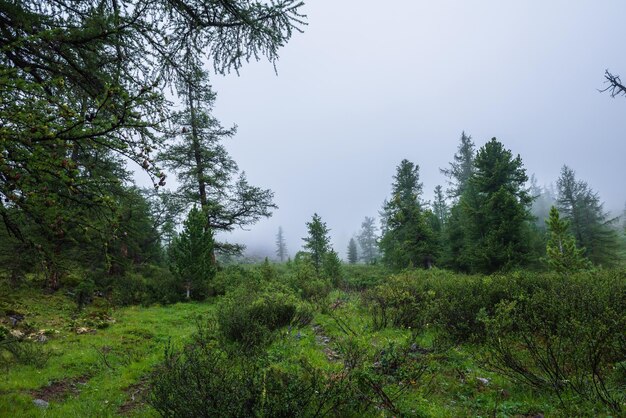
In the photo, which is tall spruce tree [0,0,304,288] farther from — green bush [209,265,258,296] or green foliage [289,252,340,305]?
green bush [209,265,258,296]

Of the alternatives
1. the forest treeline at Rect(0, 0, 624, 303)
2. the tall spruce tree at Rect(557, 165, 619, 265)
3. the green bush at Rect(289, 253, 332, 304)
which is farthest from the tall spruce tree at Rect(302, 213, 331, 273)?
the tall spruce tree at Rect(557, 165, 619, 265)

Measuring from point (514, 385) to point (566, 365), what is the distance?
961 mm

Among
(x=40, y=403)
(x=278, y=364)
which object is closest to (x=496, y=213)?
(x=278, y=364)

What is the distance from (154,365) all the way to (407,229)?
72.5 feet

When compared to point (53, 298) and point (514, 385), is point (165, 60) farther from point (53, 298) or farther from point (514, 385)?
point (53, 298)

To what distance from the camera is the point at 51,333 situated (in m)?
9.66

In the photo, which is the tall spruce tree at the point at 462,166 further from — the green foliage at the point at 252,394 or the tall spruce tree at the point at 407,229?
the green foliage at the point at 252,394

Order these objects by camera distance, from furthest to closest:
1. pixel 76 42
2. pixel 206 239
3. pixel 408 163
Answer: pixel 408 163, pixel 206 239, pixel 76 42

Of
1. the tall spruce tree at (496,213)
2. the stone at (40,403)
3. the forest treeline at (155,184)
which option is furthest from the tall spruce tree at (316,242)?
the stone at (40,403)

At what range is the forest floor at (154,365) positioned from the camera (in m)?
4.46

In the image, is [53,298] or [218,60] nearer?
[218,60]

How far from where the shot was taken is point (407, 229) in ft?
84.6

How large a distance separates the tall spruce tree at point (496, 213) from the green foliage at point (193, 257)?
1661 centimetres

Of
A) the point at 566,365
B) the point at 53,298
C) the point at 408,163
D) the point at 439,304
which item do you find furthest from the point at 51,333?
the point at 408,163
